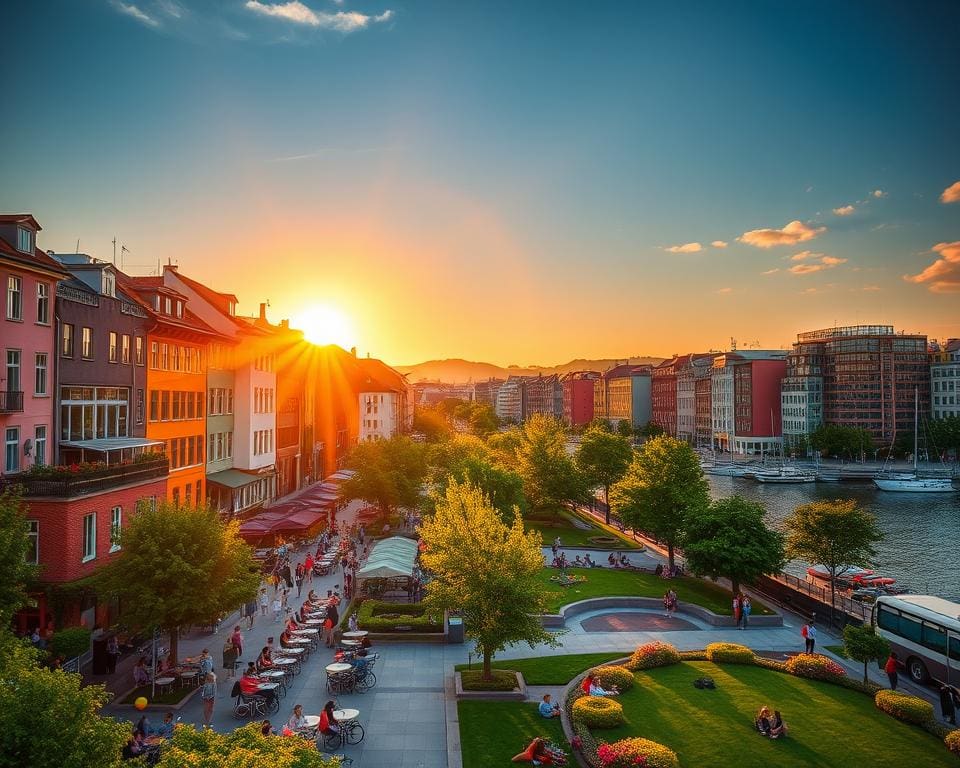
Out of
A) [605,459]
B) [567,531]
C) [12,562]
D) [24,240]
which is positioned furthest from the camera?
[605,459]

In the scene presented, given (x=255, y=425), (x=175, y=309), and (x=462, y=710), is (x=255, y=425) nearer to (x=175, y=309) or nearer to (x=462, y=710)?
(x=175, y=309)

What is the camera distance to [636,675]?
26234 millimetres

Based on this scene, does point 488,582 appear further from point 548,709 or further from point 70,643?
point 70,643

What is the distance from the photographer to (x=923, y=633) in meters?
27.7

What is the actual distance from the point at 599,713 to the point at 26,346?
27.4 m

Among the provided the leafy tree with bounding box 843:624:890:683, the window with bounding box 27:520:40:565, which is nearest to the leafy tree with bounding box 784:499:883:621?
the leafy tree with bounding box 843:624:890:683

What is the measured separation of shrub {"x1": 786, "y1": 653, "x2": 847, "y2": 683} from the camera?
84.5ft

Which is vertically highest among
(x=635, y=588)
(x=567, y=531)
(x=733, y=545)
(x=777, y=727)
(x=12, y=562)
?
(x=12, y=562)

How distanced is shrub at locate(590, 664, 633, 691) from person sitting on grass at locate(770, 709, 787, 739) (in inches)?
200

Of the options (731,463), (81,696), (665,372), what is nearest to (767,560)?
(81,696)

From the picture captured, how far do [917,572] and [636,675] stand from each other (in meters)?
40.8

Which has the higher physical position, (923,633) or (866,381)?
(866,381)

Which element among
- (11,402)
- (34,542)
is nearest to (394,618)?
(34,542)

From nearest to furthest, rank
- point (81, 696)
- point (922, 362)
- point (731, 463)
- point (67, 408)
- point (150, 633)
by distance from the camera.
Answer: point (81, 696) < point (150, 633) < point (67, 408) < point (731, 463) < point (922, 362)
